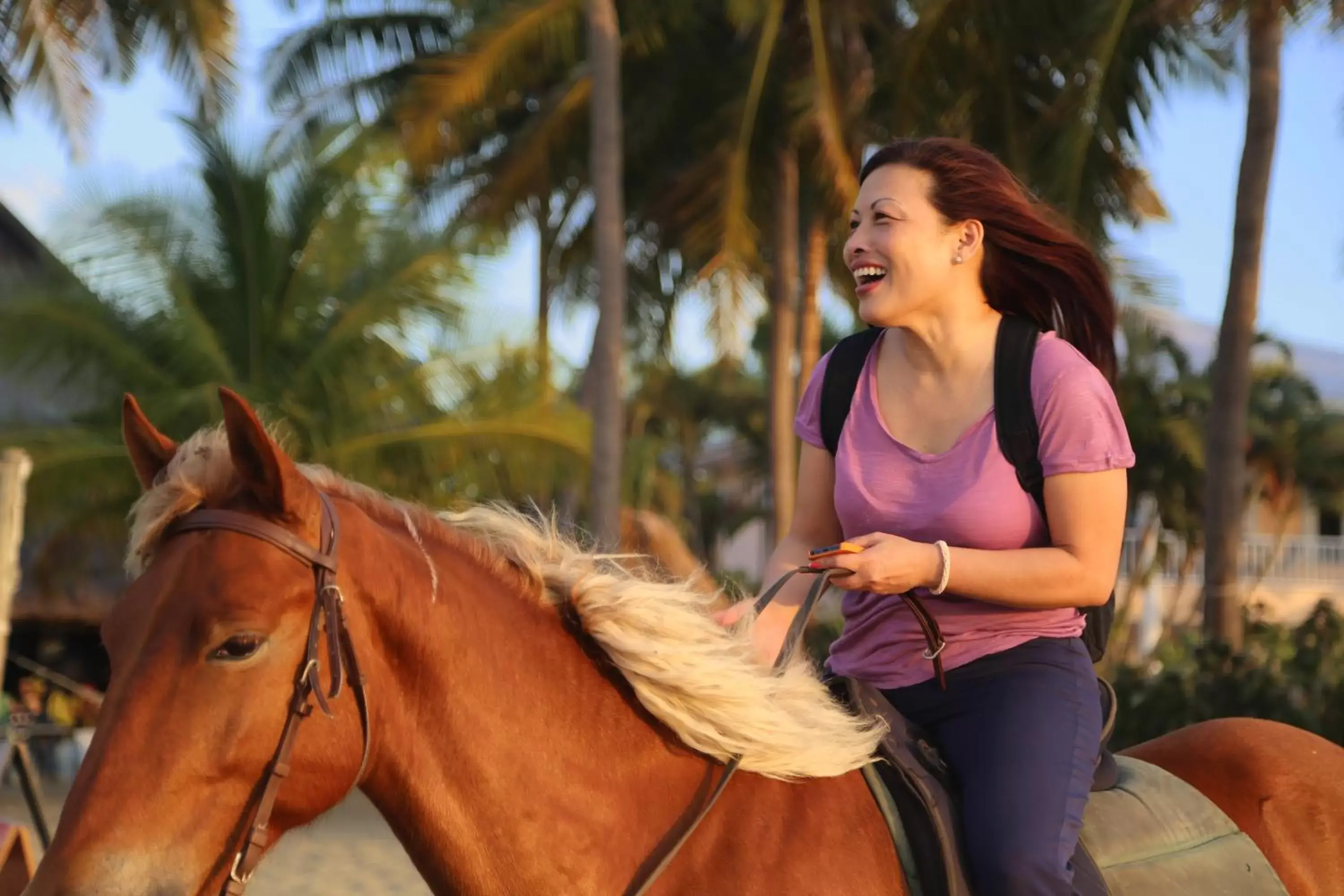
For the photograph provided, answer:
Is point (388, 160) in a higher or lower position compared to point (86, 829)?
higher

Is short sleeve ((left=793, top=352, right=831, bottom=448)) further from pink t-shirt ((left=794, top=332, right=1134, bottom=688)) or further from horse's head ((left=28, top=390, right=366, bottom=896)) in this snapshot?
horse's head ((left=28, top=390, right=366, bottom=896))

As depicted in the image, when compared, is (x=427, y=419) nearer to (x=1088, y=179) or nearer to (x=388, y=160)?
(x=388, y=160)

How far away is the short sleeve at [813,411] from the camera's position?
2871 millimetres

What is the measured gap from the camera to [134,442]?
7.25ft

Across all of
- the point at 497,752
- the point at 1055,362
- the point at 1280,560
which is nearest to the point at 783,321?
the point at 1055,362

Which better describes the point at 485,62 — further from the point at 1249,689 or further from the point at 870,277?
the point at 870,277

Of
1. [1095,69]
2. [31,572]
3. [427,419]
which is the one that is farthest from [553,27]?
[31,572]

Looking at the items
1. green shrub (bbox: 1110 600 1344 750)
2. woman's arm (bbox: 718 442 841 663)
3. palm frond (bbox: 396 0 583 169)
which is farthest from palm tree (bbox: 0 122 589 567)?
woman's arm (bbox: 718 442 841 663)

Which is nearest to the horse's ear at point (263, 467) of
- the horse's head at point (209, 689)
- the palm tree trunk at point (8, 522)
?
the horse's head at point (209, 689)

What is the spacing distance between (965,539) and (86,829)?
4.85 feet

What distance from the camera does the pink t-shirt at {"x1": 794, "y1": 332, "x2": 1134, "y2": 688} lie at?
2.52m

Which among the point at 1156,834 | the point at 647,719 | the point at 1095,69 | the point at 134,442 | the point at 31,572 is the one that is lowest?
the point at 31,572

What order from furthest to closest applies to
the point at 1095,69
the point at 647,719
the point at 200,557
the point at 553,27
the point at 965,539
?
the point at 553,27 → the point at 1095,69 → the point at 965,539 → the point at 647,719 → the point at 200,557

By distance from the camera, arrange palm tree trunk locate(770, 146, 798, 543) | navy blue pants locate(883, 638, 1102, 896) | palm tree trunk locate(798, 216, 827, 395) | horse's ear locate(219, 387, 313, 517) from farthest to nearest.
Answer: palm tree trunk locate(798, 216, 827, 395) → palm tree trunk locate(770, 146, 798, 543) → navy blue pants locate(883, 638, 1102, 896) → horse's ear locate(219, 387, 313, 517)
